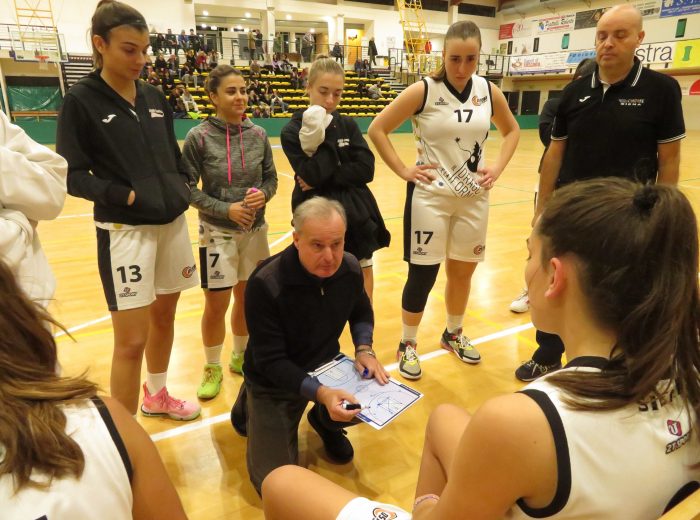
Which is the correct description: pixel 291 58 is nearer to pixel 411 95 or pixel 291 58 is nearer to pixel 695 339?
pixel 411 95

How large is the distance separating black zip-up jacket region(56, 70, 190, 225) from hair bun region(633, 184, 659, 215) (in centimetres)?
181

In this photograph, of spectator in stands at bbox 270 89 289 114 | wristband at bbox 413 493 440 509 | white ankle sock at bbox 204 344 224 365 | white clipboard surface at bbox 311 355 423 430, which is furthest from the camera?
spectator in stands at bbox 270 89 289 114

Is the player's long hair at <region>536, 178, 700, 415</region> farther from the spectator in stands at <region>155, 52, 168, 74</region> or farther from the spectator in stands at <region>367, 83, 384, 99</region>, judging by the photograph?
the spectator in stands at <region>367, 83, 384, 99</region>

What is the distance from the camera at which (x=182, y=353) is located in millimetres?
3199

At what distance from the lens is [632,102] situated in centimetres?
236

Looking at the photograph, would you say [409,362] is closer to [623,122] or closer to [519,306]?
[519,306]

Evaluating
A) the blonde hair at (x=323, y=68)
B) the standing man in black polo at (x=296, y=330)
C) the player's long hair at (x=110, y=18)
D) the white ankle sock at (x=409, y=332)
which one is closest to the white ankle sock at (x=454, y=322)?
the white ankle sock at (x=409, y=332)

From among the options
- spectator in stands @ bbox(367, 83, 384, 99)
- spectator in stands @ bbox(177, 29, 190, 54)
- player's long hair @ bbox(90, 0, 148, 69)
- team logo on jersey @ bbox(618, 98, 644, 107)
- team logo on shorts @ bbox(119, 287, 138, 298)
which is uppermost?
spectator in stands @ bbox(177, 29, 190, 54)

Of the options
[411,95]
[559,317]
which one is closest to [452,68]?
[411,95]

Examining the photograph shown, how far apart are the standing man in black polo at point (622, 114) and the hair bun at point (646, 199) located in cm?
162

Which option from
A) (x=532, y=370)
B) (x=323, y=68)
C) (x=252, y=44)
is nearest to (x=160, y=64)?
(x=252, y=44)

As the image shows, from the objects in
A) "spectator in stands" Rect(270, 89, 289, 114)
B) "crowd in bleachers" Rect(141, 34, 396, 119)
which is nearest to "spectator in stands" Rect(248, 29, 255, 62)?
"crowd in bleachers" Rect(141, 34, 396, 119)

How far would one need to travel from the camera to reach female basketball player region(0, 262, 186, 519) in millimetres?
680

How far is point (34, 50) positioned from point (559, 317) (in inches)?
796
